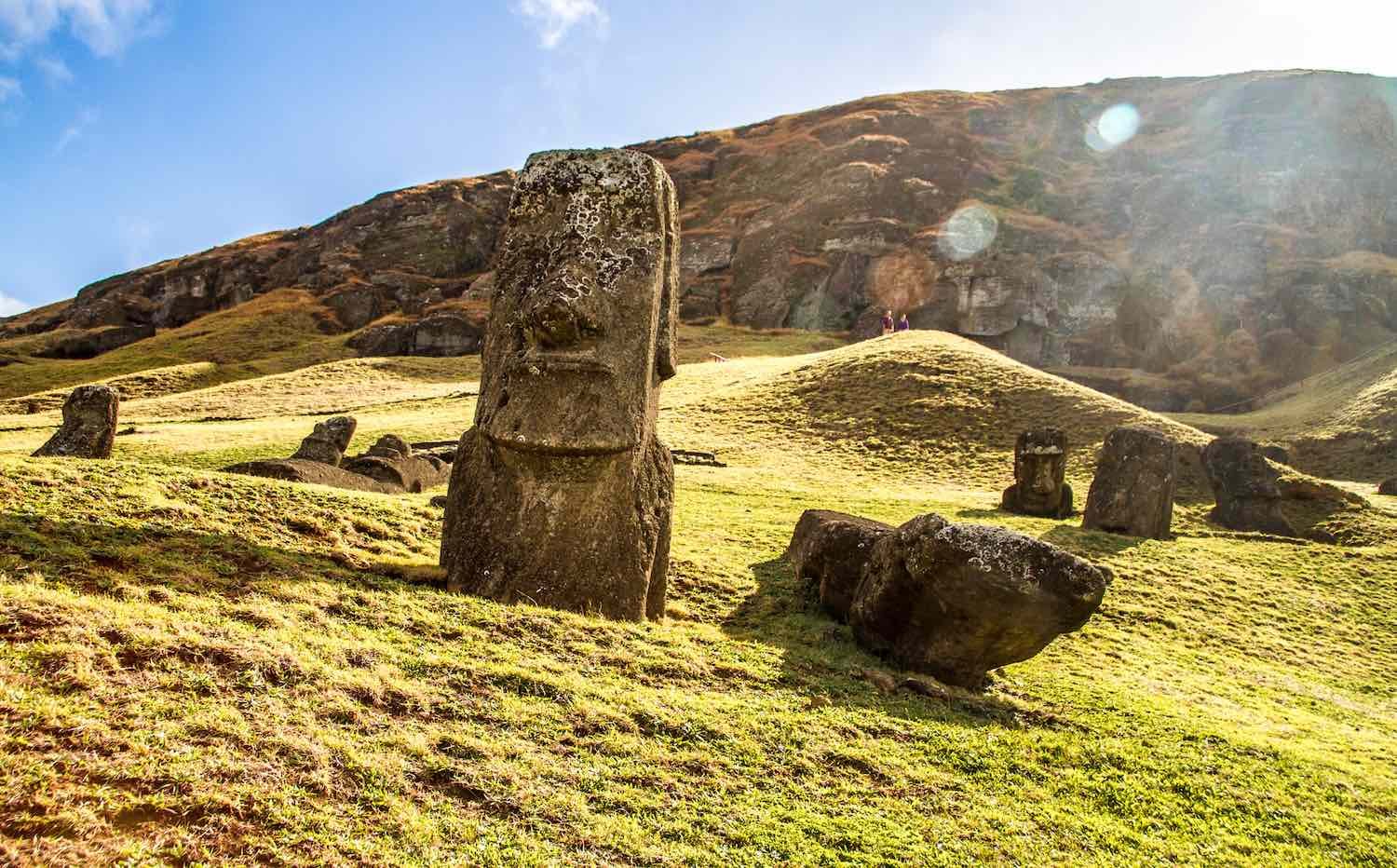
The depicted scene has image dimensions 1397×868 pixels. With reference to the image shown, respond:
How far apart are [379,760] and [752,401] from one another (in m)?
33.2

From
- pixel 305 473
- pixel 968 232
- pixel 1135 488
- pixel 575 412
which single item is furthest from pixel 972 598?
pixel 968 232

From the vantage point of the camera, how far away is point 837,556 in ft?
35.8

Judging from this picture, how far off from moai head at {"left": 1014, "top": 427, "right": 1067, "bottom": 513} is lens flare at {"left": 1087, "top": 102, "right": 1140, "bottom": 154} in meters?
104

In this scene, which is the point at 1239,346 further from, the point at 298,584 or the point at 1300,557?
the point at 298,584

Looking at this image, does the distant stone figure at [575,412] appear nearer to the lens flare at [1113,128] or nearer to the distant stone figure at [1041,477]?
the distant stone figure at [1041,477]

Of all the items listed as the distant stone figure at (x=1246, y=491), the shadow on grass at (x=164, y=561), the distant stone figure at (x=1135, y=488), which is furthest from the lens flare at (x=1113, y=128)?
the shadow on grass at (x=164, y=561)

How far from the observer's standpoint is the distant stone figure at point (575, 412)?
8148mm

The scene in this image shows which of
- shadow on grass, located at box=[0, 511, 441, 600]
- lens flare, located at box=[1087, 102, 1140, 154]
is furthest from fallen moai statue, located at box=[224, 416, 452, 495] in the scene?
lens flare, located at box=[1087, 102, 1140, 154]

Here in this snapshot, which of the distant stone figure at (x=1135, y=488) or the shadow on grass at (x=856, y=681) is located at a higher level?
the distant stone figure at (x=1135, y=488)

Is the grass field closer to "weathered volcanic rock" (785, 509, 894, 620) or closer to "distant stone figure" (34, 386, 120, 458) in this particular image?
"weathered volcanic rock" (785, 509, 894, 620)

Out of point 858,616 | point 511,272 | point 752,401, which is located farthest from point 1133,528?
point 752,401

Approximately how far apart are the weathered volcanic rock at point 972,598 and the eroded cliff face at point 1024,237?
6166cm

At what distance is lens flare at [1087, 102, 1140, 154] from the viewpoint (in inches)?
4316

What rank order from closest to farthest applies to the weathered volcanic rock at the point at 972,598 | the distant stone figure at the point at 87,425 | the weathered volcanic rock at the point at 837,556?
the weathered volcanic rock at the point at 972,598 → the weathered volcanic rock at the point at 837,556 → the distant stone figure at the point at 87,425
